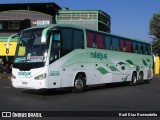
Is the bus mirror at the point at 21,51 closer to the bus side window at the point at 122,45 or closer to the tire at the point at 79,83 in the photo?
the tire at the point at 79,83

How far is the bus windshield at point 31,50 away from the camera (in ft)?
54.5

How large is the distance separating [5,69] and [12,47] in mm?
2798

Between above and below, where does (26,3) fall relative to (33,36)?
above

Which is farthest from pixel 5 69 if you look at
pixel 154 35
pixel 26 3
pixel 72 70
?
pixel 154 35

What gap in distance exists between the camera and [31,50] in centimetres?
1698

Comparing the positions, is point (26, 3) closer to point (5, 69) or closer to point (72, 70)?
point (5, 69)

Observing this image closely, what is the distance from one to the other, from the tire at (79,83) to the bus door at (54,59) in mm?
1592

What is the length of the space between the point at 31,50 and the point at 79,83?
10.2 feet

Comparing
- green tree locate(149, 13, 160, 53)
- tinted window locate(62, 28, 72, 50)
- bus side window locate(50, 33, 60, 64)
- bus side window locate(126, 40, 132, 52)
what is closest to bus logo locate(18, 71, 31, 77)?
bus side window locate(50, 33, 60, 64)

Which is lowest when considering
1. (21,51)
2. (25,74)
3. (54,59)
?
(25,74)

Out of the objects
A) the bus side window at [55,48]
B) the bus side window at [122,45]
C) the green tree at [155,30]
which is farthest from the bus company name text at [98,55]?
the green tree at [155,30]

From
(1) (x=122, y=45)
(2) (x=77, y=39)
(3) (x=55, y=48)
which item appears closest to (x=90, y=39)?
(2) (x=77, y=39)

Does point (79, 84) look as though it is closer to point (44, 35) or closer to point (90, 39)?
point (90, 39)

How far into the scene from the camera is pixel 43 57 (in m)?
16.5
